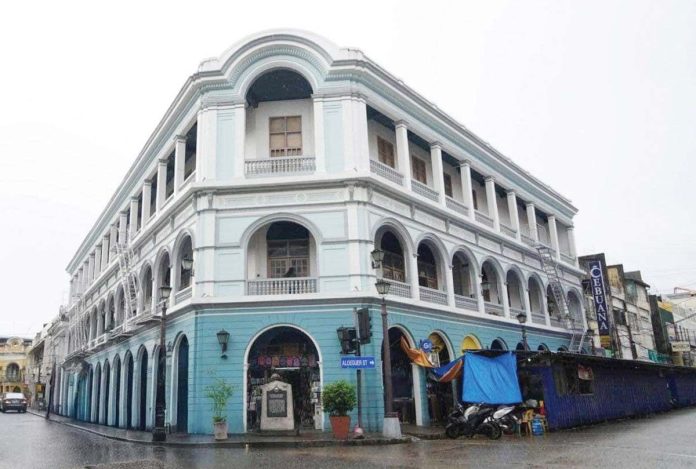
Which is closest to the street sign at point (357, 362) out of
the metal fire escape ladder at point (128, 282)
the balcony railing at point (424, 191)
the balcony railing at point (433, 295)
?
the balcony railing at point (433, 295)

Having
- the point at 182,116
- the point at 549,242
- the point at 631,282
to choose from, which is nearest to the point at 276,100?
the point at 182,116

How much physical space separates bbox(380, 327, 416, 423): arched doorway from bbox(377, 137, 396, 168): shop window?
286 inches

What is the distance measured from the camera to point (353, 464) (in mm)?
11430

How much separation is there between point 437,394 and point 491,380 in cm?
302

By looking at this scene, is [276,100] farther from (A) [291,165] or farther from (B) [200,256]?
(B) [200,256]

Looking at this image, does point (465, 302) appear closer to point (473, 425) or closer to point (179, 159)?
point (473, 425)

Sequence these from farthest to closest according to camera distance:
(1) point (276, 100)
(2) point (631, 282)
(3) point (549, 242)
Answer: (2) point (631, 282)
(3) point (549, 242)
(1) point (276, 100)

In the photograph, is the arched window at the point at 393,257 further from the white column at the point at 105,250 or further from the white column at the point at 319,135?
the white column at the point at 105,250

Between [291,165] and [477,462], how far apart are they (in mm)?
12910

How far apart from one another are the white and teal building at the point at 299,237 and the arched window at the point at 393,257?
0.28 ft

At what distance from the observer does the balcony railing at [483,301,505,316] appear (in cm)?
2734

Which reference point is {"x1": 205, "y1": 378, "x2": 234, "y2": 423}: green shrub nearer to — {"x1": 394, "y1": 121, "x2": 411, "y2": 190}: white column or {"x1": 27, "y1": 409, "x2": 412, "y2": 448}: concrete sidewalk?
{"x1": 27, "y1": 409, "x2": 412, "y2": 448}: concrete sidewalk

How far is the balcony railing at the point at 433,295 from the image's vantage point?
23000 mm

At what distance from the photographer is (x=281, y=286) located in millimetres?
20312
